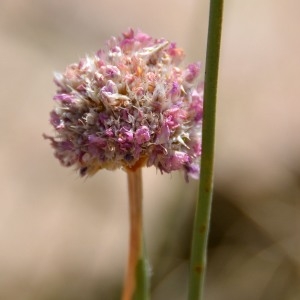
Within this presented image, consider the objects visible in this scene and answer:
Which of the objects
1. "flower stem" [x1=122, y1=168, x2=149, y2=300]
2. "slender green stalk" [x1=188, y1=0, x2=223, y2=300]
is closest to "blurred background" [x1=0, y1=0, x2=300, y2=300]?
"flower stem" [x1=122, y1=168, x2=149, y2=300]

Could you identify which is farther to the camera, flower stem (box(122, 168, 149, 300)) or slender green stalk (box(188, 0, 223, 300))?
flower stem (box(122, 168, 149, 300))

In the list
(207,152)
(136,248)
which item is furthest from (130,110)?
(136,248)

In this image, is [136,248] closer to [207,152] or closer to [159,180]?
[207,152]

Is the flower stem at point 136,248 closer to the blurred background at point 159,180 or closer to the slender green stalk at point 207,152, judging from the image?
the slender green stalk at point 207,152

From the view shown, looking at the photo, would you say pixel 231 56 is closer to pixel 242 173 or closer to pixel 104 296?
pixel 242 173

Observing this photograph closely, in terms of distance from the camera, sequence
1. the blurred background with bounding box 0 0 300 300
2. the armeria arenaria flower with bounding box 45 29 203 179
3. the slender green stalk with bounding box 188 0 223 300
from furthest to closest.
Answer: the blurred background with bounding box 0 0 300 300, the armeria arenaria flower with bounding box 45 29 203 179, the slender green stalk with bounding box 188 0 223 300

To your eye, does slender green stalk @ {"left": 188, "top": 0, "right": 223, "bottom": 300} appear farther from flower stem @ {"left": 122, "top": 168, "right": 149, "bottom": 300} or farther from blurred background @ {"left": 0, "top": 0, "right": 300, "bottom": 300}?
blurred background @ {"left": 0, "top": 0, "right": 300, "bottom": 300}

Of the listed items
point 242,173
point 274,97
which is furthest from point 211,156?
point 274,97
